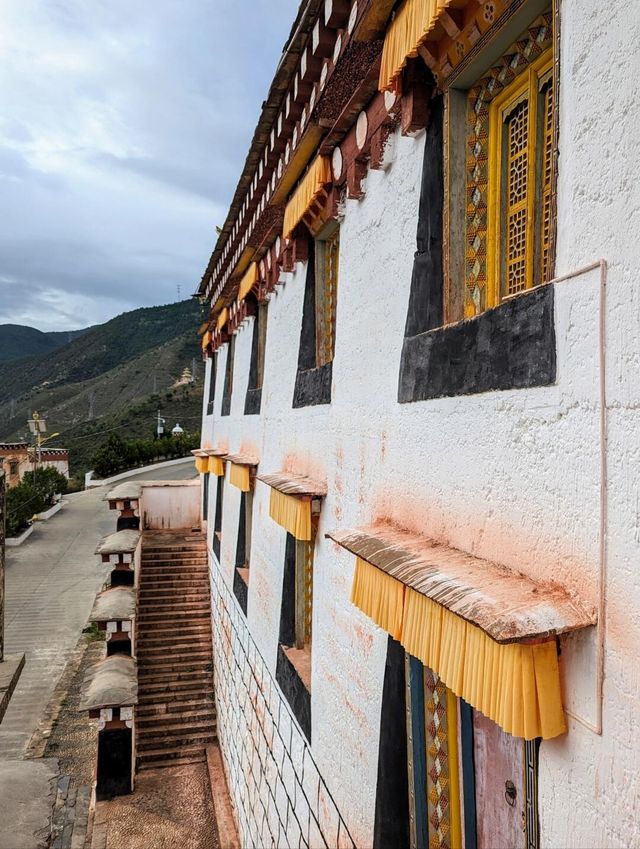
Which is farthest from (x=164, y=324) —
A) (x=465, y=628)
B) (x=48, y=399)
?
(x=465, y=628)

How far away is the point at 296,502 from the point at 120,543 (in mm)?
7051

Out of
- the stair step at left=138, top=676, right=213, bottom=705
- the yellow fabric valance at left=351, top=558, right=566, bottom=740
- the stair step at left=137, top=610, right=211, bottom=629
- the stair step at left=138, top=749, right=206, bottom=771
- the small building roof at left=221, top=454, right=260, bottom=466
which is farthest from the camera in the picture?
the stair step at left=137, top=610, right=211, bottom=629

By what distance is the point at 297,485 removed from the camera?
13.5ft

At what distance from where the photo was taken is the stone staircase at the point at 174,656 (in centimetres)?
875

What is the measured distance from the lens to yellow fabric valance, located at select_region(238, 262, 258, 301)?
6.56 meters

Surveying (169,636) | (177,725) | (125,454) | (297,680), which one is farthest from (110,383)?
(297,680)

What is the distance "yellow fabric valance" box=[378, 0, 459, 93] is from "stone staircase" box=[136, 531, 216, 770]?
8.83 metres

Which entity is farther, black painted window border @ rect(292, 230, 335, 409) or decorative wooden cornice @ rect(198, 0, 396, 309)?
black painted window border @ rect(292, 230, 335, 409)

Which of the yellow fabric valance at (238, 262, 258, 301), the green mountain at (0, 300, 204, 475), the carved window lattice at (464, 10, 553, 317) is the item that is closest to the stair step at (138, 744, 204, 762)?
the yellow fabric valance at (238, 262, 258, 301)

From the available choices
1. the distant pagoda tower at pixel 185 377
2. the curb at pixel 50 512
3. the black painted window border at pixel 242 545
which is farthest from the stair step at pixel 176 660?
the distant pagoda tower at pixel 185 377

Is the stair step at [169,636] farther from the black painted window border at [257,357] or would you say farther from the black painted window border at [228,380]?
the black painted window border at [257,357]

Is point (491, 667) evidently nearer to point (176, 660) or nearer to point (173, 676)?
point (173, 676)

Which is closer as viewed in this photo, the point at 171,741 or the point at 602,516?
the point at 602,516

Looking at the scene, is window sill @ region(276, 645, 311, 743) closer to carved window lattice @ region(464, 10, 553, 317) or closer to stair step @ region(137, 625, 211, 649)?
carved window lattice @ region(464, 10, 553, 317)
